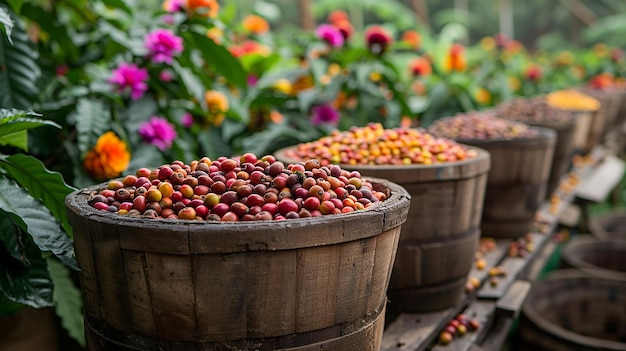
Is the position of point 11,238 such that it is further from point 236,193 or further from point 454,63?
point 454,63

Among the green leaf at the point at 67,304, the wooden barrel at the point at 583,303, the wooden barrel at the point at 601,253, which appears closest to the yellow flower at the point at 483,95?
the wooden barrel at the point at 601,253

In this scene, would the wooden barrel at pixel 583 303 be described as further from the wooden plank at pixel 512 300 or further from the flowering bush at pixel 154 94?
the flowering bush at pixel 154 94

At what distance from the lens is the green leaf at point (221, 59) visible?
2398 mm

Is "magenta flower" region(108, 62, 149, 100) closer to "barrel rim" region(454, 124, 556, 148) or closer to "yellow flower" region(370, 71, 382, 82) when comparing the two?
"barrel rim" region(454, 124, 556, 148)

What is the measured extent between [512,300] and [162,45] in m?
1.52

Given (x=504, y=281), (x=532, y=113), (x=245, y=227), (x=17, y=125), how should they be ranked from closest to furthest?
(x=245, y=227) → (x=17, y=125) → (x=504, y=281) → (x=532, y=113)

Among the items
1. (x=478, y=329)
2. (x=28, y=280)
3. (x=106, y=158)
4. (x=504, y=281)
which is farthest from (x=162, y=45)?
(x=504, y=281)

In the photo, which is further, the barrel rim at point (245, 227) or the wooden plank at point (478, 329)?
the wooden plank at point (478, 329)

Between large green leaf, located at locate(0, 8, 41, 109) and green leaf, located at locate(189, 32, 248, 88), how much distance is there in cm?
60

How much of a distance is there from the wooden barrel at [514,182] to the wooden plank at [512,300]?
0.99ft

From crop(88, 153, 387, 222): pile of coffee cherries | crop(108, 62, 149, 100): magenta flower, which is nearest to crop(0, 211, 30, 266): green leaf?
crop(88, 153, 387, 222): pile of coffee cherries

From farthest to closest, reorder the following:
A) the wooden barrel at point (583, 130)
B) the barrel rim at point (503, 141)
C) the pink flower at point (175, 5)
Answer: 1. the wooden barrel at point (583, 130)
2. the pink flower at point (175, 5)
3. the barrel rim at point (503, 141)

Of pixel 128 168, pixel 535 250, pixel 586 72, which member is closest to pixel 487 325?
pixel 535 250

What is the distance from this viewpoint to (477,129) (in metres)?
2.59
